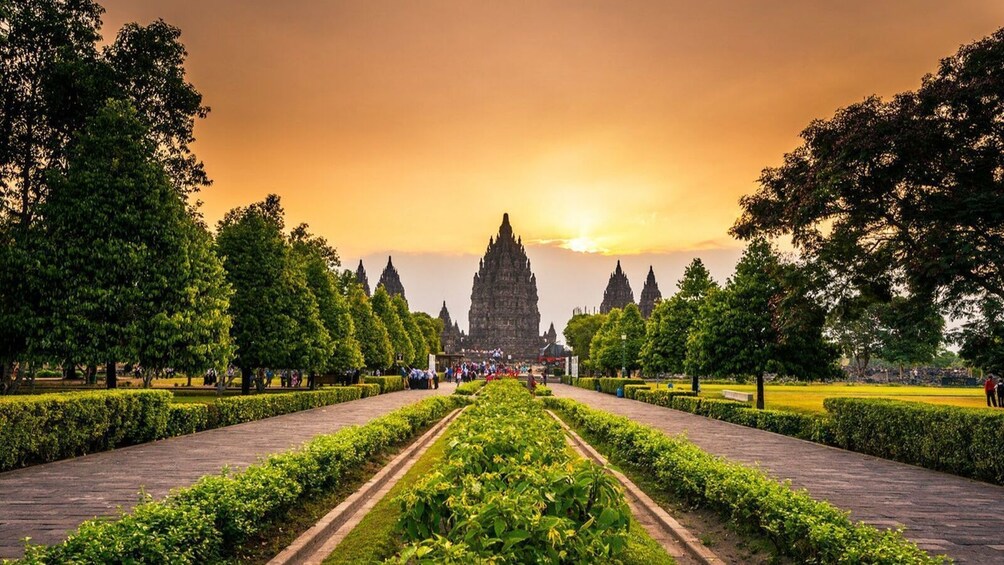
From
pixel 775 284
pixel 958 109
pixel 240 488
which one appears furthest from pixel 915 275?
pixel 240 488

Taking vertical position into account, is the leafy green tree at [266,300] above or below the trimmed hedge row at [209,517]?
above

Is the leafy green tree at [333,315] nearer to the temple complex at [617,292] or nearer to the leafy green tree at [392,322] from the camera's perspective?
the leafy green tree at [392,322]

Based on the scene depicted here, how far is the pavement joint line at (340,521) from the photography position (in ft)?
22.3

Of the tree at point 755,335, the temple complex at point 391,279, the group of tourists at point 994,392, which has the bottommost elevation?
the group of tourists at point 994,392

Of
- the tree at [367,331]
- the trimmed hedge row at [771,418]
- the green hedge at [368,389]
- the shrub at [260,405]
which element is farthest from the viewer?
the tree at [367,331]

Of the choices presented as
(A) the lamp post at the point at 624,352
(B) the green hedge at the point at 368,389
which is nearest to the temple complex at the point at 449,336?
(A) the lamp post at the point at 624,352

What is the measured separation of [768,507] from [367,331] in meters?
46.5

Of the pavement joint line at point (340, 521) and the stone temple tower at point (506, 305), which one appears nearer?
the pavement joint line at point (340, 521)

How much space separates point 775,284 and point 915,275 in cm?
720

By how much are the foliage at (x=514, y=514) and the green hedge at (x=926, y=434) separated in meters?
10.4

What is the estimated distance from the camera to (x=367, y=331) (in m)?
51.2

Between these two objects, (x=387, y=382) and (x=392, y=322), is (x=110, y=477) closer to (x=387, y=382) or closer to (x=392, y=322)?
(x=387, y=382)

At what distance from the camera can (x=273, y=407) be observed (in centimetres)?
2348

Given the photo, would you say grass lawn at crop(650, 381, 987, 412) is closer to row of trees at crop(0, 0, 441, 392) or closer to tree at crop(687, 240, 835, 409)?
tree at crop(687, 240, 835, 409)
